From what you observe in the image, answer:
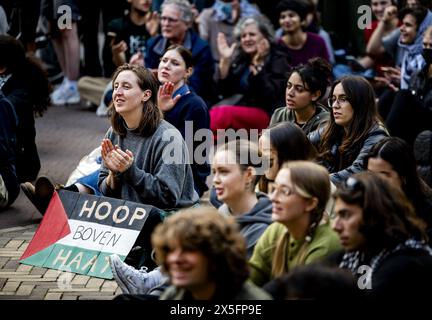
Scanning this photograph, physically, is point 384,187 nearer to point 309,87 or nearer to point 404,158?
point 404,158

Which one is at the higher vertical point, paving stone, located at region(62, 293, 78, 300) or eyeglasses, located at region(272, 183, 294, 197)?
eyeglasses, located at region(272, 183, 294, 197)

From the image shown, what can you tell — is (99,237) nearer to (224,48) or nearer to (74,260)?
(74,260)

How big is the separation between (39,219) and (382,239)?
388 centimetres

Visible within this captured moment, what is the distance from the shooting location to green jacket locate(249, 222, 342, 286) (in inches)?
183

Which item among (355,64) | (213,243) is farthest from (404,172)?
(355,64)

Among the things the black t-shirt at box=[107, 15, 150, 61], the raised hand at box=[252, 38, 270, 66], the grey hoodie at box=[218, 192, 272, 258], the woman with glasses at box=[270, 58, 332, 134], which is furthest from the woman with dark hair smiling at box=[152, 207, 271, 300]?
the black t-shirt at box=[107, 15, 150, 61]

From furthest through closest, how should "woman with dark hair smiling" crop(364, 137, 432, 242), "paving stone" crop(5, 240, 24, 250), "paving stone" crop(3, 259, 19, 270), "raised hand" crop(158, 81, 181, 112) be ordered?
"raised hand" crop(158, 81, 181, 112) < "paving stone" crop(5, 240, 24, 250) < "paving stone" crop(3, 259, 19, 270) < "woman with dark hair smiling" crop(364, 137, 432, 242)

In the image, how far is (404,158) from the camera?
5395 mm

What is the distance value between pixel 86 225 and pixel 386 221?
2.65m

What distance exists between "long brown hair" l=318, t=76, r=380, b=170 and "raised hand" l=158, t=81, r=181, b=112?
4.25 feet

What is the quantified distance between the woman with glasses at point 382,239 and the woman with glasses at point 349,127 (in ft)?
7.11

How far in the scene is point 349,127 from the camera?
6.72 metres

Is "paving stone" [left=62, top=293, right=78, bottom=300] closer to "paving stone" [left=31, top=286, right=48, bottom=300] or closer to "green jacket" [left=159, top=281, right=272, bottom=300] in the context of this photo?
"paving stone" [left=31, top=286, right=48, bottom=300]

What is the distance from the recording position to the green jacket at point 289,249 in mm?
4645
